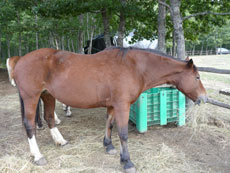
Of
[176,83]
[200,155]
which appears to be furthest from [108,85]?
[200,155]

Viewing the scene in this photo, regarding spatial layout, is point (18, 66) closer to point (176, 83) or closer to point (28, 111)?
point (28, 111)

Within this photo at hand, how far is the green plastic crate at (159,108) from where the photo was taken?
379cm

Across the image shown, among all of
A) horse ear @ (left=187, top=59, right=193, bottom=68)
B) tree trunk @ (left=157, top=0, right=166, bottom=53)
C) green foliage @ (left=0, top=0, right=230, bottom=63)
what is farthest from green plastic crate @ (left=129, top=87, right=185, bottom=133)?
green foliage @ (left=0, top=0, right=230, bottom=63)

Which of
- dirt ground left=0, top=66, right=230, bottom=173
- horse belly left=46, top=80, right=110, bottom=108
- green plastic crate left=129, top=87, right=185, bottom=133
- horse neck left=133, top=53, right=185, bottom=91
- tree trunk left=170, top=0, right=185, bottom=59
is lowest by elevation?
dirt ground left=0, top=66, right=230, bottom=173

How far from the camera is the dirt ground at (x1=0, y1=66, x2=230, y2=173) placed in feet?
8.93

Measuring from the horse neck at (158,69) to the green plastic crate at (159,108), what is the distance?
2.89ft

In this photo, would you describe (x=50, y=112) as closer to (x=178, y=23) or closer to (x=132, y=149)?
(x=132, y=149)

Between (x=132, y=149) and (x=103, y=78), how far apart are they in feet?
4.68

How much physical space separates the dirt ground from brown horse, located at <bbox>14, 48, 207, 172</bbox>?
0.28 metres

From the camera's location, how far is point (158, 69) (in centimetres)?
290

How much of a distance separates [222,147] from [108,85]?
7.69 feet

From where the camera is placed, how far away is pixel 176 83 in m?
2.93

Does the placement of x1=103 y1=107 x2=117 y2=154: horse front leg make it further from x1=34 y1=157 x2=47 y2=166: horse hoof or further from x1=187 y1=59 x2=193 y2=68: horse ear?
x1=187 y1=59 x2=193 y2=68: horse ear

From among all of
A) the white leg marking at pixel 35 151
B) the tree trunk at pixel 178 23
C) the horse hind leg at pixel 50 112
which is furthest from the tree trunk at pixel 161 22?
the white leg marking at pixel 35 151
